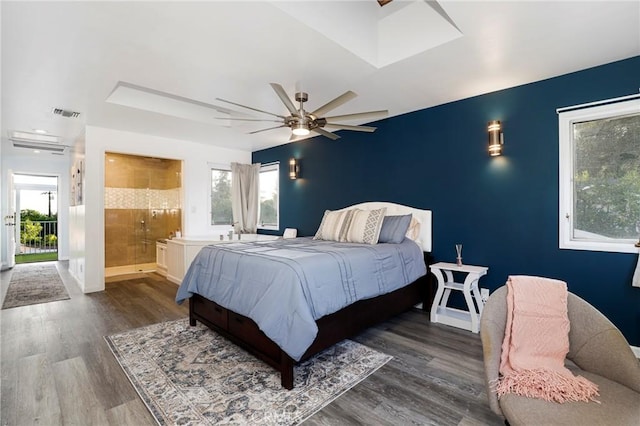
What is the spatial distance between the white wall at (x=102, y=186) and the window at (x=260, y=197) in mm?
200

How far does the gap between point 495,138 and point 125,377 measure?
397cm

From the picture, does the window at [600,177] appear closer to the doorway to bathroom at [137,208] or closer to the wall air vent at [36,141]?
the doorway to bathroom at [137,208]

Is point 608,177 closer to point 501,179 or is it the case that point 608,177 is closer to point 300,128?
point 501,179

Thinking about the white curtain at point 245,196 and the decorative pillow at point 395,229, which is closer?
the decorative pillow at point 395,229

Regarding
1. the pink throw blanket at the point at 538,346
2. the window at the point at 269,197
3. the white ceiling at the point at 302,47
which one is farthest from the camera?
the window at the point at 269,197

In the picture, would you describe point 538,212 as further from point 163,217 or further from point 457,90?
point 163,217

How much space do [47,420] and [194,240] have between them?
11.5ft

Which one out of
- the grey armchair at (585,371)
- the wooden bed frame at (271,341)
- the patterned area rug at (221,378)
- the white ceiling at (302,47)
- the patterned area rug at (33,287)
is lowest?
the patterned area rug at (221,378)

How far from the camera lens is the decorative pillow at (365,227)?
3.47 metres

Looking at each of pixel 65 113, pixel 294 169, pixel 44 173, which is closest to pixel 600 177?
pixel 294 169

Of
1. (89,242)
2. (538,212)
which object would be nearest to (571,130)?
(538,212)

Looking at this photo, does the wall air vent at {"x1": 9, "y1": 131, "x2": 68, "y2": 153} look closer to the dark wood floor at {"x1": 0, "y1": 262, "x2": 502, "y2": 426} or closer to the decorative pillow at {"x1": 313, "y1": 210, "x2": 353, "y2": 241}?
the dark wood floor at {"x1": 0, "y1": 262, "x2": 502, "y2": 426}

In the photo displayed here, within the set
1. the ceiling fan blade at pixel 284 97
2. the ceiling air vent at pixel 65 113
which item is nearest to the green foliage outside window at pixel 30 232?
the ceiling air vent at pixel 65 113

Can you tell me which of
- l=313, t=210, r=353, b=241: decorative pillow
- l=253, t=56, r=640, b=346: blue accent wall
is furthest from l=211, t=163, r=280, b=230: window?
l=313, t=210, r=353, b=241: decorative pillow
